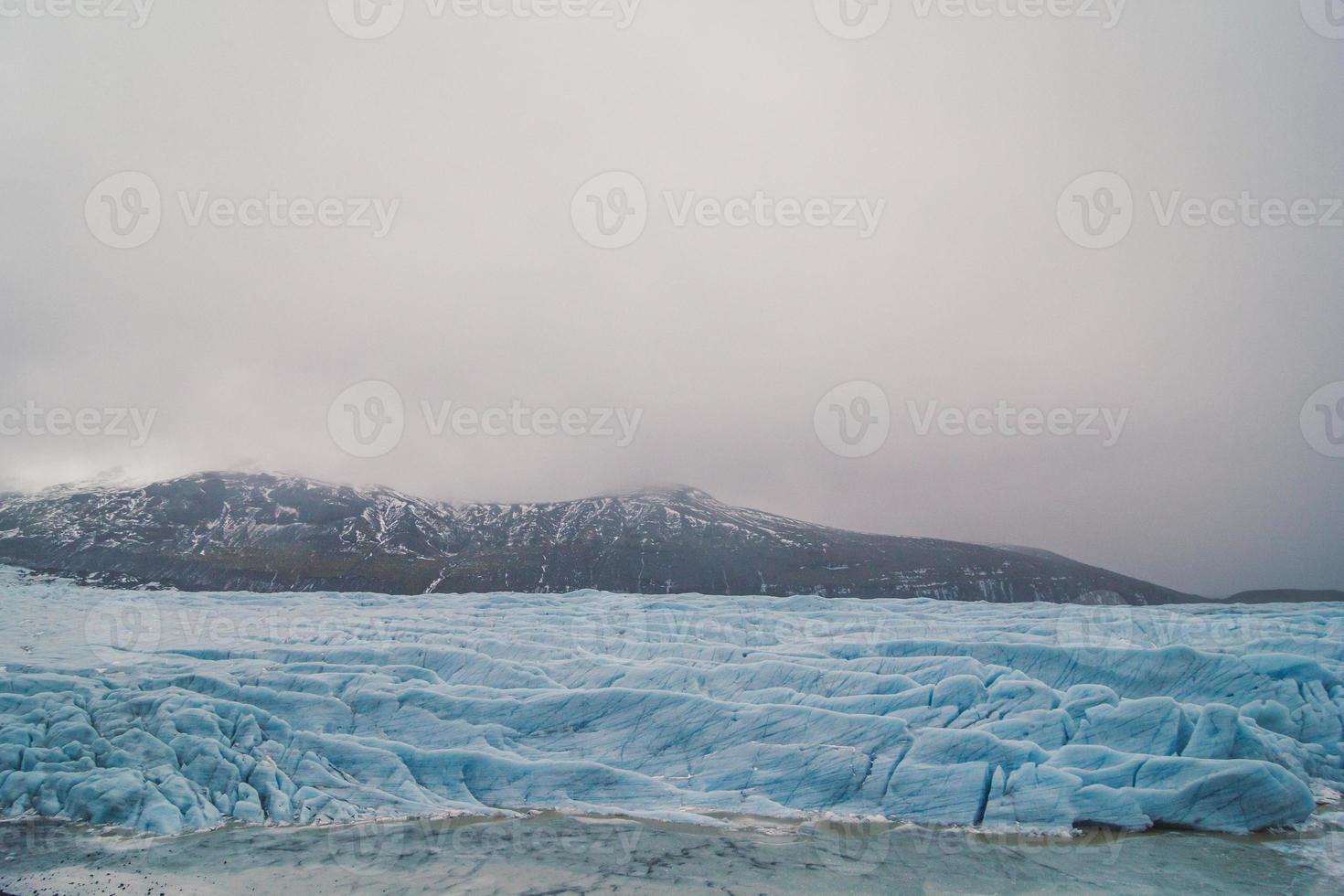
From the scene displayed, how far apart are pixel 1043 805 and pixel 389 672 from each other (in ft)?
35.8

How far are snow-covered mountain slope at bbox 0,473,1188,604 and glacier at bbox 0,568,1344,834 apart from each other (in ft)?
262

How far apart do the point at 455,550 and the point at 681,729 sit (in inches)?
4048

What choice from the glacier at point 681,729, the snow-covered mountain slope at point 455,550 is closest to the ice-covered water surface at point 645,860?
the glacier at point 681,729

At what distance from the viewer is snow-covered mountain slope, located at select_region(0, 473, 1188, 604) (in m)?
91.8

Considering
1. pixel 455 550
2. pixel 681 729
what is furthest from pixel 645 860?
pixel 455 550

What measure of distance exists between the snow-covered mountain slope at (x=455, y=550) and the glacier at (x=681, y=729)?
7997 cm

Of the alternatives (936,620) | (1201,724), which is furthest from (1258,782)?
(936,620)

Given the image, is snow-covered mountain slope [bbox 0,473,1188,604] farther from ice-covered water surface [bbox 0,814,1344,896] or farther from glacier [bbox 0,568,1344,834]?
ice-covered water surface [bbox 0,814,1344,896]

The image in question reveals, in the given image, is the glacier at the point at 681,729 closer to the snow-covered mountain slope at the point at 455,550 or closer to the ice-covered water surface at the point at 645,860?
the ice-covered water surface at the point at 645,860

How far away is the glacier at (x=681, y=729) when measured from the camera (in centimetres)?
1016

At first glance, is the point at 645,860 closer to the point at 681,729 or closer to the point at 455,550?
the point at 681,729

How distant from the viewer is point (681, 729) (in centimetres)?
1234

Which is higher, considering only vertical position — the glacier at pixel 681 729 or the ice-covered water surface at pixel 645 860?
the glacier at pixel 681 729

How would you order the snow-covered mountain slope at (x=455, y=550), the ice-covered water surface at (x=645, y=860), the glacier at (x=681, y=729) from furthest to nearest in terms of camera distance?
the snow-covered mountain slope at (x=455, y=550) < the glacier at (x=681, y=729) < the ice-covered water surface at (x=645, y=860)
